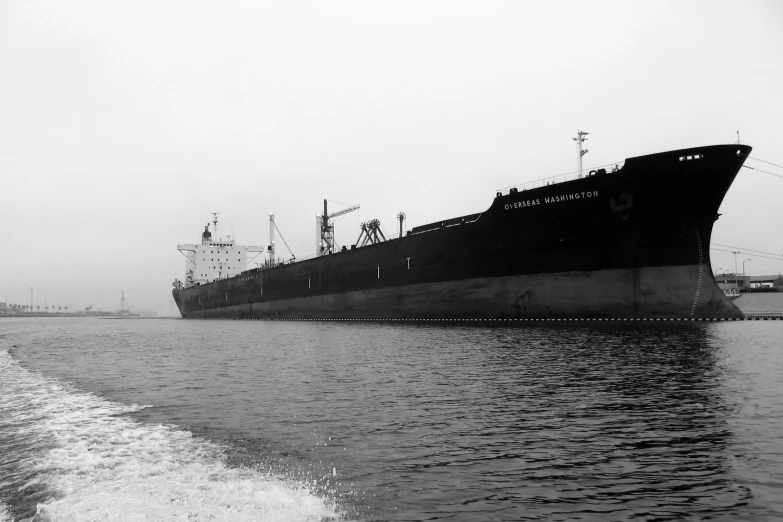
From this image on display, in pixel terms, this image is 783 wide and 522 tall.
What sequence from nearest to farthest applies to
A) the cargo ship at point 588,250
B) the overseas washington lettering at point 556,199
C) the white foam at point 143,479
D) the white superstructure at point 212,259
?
the white foam at point 143,479 → the cargo ship at point 588,250 → the overseas washington lettering at point 556,199 → the white superstructure at point 212,259

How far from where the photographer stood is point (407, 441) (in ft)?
22.9

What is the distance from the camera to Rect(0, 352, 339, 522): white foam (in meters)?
4.86

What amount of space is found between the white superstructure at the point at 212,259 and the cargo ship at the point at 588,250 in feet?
162

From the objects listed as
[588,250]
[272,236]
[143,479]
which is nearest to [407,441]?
[143,479]

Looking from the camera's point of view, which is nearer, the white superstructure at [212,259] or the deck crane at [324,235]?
the deck crane at [324,235]

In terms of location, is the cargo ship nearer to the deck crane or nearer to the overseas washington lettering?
the overseas washington lettering

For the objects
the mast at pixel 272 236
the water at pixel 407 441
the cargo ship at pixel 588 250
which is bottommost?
the water at pixel 407 441

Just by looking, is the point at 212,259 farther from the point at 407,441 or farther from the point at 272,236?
the point at 407,441

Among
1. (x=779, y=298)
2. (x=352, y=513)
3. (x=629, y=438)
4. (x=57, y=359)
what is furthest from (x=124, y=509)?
(x=779, y=298)

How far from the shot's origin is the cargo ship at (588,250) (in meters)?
23.4

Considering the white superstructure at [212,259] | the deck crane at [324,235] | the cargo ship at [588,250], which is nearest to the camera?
the cargo ship at [588,250]

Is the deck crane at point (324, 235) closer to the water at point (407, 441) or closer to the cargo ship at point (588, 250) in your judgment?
the cargo ship at point (588, 250)

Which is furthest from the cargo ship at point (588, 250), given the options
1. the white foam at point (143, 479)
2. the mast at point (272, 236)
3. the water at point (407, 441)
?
the mast at point (272, 236)

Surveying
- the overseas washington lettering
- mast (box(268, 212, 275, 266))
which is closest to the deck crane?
mast (box(268, 212, 275, 266))
